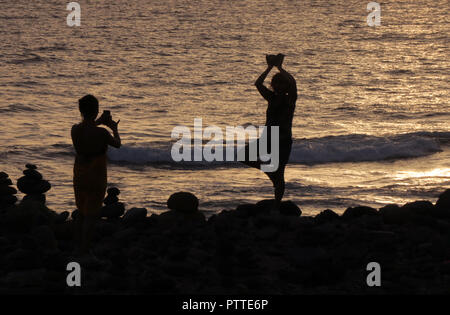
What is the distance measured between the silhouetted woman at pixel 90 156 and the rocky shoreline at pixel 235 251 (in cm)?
55

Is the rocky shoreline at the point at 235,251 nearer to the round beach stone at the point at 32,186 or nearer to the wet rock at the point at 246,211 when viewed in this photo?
the wet rock at the point at 246,211

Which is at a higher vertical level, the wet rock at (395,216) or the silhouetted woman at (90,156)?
the silhouetted woman at (90,156)

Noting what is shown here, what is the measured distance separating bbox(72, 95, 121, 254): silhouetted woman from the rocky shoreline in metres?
0.55

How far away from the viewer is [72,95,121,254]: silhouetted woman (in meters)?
7.44

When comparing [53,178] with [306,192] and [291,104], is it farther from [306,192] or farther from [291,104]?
[291,104]

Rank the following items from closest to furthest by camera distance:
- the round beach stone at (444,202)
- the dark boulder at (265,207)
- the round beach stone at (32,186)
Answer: the round beach stone at (444,202) < the dark boulder at (265,207) < the round beach stone at (32,186)

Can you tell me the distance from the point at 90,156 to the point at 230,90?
19651 millimetres

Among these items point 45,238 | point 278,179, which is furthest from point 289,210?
point 45,238

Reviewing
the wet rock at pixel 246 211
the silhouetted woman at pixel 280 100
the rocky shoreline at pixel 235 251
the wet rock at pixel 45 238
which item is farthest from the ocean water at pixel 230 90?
the wet rock at pixel 45 238

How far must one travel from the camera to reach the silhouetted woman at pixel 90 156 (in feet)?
24.4

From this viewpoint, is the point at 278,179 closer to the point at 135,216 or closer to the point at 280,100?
the point at 280,100

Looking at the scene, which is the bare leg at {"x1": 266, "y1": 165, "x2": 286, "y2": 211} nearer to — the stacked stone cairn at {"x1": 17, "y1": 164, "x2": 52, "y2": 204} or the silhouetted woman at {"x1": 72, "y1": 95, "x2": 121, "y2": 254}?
the silhouetted woman at {"x1": 72, "y1": 95, "x2": 121, "y2": 254}
